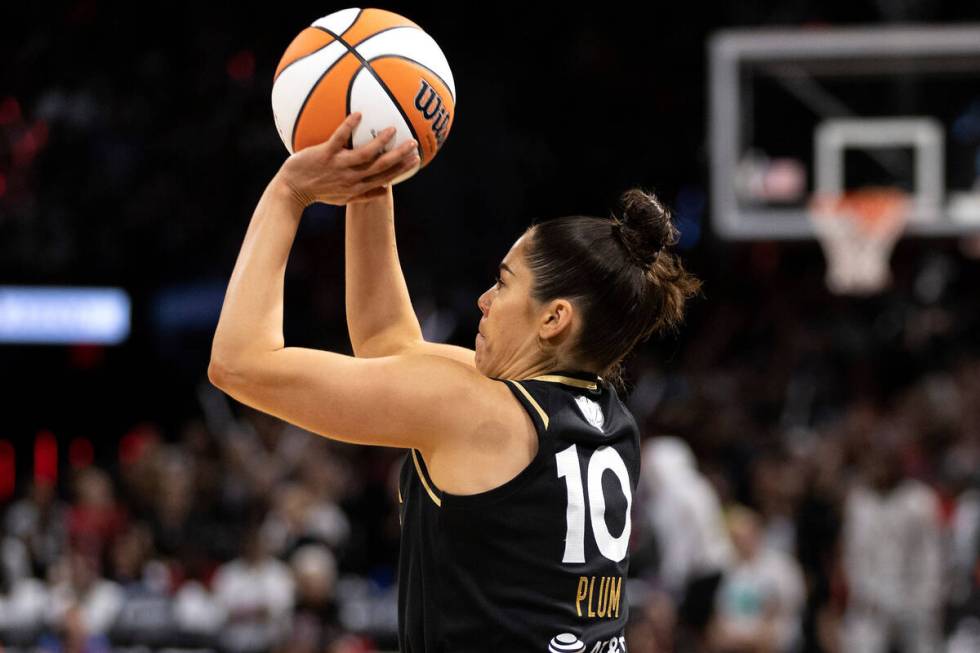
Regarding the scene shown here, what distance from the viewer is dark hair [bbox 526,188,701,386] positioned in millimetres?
2393

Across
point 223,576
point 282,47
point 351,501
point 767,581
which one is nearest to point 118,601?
point 223,576

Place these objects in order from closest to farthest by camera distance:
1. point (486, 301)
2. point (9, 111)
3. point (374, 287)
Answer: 1. point (486, 301)
2. point (374, 287)
3. point (9, 111)

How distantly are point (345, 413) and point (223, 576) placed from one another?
687 centimetres

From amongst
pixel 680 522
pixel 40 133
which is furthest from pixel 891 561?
pixel 40 133

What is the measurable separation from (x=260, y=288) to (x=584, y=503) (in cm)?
64

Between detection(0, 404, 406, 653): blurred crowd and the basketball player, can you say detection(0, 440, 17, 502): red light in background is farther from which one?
the basketball player

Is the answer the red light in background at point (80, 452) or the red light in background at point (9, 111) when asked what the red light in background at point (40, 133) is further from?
the red light in background at point (80, 452)

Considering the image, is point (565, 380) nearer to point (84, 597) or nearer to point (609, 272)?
point (609, 272)

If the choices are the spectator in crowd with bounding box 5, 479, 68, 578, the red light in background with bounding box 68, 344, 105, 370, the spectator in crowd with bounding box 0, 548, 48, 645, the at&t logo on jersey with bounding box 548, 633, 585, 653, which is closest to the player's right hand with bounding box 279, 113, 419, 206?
the at&t logo on jersey with bounding box 548, 633, 585, 653

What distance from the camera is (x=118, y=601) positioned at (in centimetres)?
830

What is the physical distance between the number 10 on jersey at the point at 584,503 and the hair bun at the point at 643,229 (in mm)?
346

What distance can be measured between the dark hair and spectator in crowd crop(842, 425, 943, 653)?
731 centimetres

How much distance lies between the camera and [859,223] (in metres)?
10.1

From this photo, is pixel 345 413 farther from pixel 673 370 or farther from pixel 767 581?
pixel 673 370
